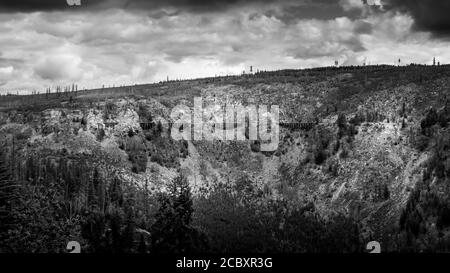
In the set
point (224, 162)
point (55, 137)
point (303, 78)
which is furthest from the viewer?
point (303, 78)

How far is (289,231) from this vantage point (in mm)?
63875

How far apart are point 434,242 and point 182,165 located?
120 feet

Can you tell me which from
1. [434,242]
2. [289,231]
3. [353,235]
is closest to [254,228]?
[289,231]

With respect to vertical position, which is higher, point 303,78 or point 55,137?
point 303,78

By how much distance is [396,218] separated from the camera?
60.2 metres

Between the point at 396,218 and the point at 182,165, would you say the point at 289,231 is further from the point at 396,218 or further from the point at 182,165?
the point at 182,165

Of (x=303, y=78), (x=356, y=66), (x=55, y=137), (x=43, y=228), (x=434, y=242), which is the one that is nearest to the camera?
(x=434, y=242)

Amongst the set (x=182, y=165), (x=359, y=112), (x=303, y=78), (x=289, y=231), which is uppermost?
(x=303, y=78)

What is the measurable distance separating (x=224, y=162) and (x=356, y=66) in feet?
165

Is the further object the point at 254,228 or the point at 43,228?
the point at 254,228
